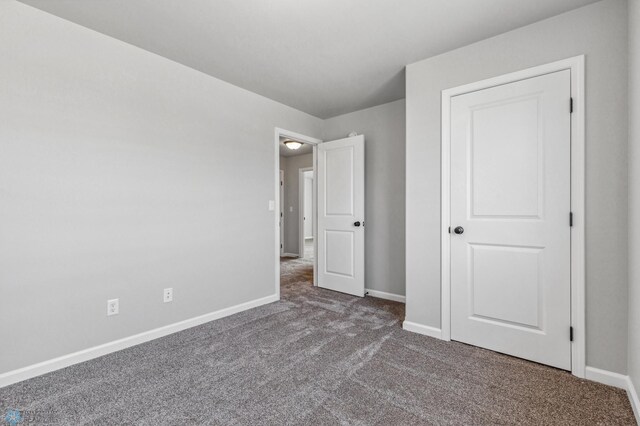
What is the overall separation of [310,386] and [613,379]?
1881 millimetres

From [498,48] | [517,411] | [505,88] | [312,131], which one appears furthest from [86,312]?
[498,48]

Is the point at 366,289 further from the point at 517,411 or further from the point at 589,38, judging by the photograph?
the point at 589,38

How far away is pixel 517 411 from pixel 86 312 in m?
2.87

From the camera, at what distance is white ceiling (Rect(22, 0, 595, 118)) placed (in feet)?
6.28

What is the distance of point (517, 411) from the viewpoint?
1.57 m

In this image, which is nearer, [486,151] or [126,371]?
[126,371]

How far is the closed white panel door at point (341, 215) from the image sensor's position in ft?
12.2

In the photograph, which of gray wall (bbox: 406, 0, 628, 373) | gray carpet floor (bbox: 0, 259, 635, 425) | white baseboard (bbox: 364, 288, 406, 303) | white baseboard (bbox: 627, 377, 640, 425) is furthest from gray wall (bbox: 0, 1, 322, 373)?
white baseboard (bbox: 627, 377, 640, 425)

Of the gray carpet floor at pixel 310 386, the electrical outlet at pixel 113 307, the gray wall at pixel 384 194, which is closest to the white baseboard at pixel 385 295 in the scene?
the gray wall at pixel 384 194

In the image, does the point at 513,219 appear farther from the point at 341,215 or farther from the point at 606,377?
the point at 341,215

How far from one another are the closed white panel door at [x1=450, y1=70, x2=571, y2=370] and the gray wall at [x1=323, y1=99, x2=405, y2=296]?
116 centimetres

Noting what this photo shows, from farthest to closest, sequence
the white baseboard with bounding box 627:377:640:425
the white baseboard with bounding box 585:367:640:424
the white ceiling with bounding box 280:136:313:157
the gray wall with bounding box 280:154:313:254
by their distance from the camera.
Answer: the gray wall with bounding box 280:154:313:254 < the white ceiling with bounding box 280:136:313:157 < the white baseboard with bounding box 585:367:640:424 < the white baseboard with bounding box 627:377:640:425

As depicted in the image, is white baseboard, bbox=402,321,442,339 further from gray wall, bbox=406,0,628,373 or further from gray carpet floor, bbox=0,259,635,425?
gray wall, bbox=406,0,628,373

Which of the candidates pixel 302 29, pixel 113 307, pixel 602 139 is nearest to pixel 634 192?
pixel 602 139
